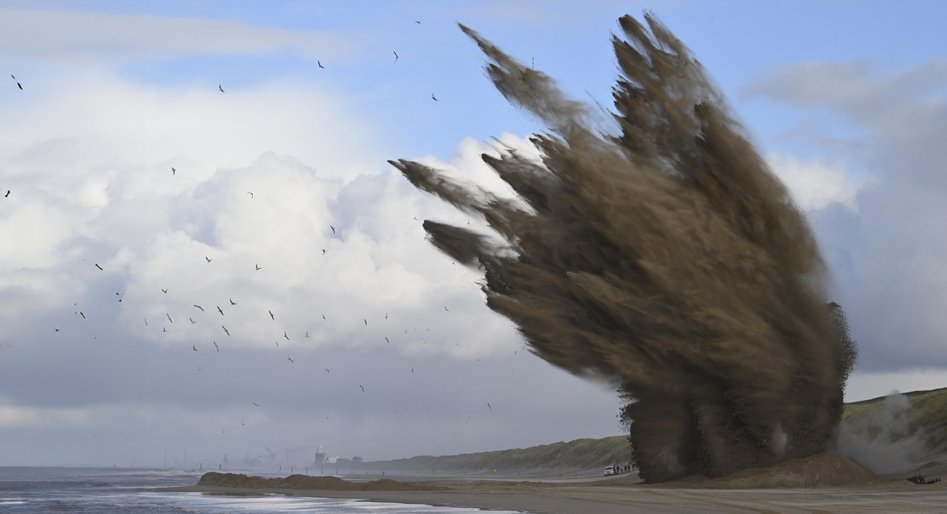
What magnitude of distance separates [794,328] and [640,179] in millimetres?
10317

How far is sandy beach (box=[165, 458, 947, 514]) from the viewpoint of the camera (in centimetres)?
3816

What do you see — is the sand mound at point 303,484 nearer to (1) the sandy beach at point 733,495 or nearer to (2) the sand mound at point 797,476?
(1) the sandy beach at point 733,495

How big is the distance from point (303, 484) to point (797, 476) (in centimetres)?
3254

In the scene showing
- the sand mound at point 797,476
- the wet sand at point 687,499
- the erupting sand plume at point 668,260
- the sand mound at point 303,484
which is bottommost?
the wet sand at point 687,499

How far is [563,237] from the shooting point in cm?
4984

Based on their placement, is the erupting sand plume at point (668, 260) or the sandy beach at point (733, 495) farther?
the erupting sand plume at point (668, 260)

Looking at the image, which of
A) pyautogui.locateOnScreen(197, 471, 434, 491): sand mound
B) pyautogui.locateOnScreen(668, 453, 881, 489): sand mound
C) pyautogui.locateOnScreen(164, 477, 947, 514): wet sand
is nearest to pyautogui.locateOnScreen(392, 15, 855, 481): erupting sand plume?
pyautogui.locateOnScreen(668, 453, 881, 489): sand mound

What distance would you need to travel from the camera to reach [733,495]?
4403 centimetres

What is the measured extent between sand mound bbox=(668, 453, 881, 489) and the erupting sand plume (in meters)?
0.91

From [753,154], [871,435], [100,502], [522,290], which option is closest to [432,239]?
[522,290]

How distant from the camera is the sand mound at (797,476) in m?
49.4

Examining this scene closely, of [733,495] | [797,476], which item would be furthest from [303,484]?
[733,495]

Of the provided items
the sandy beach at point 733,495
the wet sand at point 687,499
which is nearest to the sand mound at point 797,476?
the sandy beach at point 733,495

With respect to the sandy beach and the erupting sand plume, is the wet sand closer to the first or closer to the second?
the sandy beach
